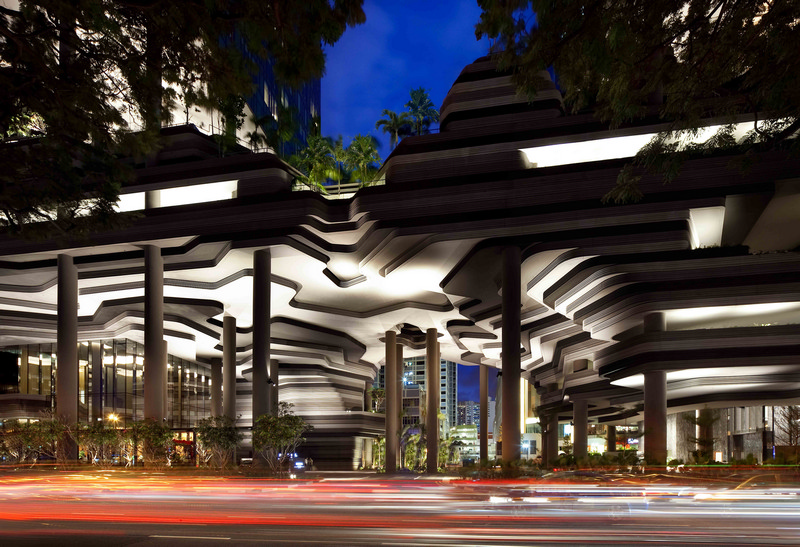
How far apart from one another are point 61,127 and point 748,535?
14.0 meters

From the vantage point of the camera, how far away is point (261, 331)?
40.1 meters

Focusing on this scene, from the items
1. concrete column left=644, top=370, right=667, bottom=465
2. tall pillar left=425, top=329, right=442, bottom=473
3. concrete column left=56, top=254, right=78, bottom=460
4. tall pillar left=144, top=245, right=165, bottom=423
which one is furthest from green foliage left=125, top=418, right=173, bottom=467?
tall pillar left=425, top=329, right=442, bottom=473

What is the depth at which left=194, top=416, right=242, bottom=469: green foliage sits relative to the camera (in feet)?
127

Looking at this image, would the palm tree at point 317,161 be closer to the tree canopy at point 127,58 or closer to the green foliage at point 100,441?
the green foliage at point 100,441

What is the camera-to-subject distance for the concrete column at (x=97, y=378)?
61500 millimetres

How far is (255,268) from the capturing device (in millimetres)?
40875

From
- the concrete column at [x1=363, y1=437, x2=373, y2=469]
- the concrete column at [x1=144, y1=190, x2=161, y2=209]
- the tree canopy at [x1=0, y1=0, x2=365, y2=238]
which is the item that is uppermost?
the concrete column at [x1=144, y1=190, x2=161, y2=209]

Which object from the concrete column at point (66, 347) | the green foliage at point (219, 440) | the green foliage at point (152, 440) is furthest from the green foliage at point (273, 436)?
the concrete column at point (66, 347)

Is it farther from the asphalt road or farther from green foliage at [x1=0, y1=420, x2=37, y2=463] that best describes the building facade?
the asphalt road

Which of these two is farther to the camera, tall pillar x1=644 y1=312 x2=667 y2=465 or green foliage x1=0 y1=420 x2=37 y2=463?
green foliage x1=0 y1=420 x2=37 y2=463

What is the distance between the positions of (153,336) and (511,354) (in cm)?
2118

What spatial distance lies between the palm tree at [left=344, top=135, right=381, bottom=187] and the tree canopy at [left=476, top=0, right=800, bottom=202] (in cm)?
4349

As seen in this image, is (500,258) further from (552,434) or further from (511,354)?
(552,434)

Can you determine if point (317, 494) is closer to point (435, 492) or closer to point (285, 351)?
point (435, 492)
